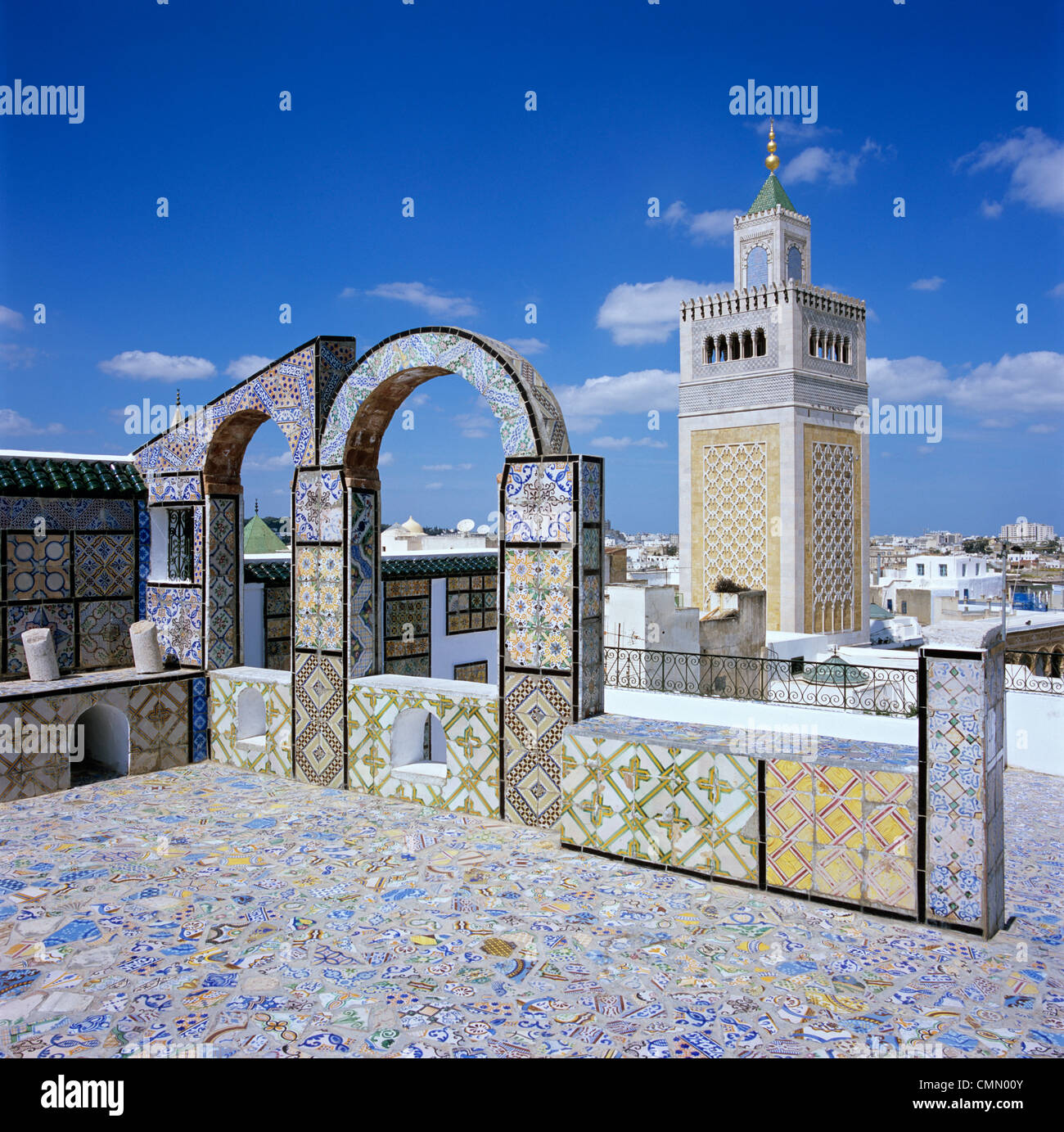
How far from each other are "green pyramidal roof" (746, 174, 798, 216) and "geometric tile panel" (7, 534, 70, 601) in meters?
14.2

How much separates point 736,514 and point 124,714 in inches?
456

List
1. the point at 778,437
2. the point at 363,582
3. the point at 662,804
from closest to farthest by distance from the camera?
1. the point at 662,804
2. the point at 363,582
3. the point at 778,437

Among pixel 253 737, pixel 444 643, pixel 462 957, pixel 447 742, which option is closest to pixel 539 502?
pixel 447 742

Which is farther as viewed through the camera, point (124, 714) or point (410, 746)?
point (124, 714)

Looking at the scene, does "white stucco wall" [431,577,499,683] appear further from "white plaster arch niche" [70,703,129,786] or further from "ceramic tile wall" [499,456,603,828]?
"ceramic tile wall" [499,456,603,828]

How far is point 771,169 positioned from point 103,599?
49.9ft

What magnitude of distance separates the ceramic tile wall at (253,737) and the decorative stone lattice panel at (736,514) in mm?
10435

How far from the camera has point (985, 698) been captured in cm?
374

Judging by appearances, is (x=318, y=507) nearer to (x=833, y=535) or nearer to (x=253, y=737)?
(x=253, y=737)

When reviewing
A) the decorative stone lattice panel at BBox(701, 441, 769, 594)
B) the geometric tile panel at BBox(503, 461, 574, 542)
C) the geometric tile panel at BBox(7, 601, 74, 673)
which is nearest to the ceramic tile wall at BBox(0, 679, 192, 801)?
the geometric tile panel at BBox(7, 601, 74, 673)

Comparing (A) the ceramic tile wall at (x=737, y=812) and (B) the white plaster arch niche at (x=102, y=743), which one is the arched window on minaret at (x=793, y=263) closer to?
(A) the ceramic tile wall at (x=737, y=812)

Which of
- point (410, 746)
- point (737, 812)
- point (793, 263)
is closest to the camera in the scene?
point (737, 812)

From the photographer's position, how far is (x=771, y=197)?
55.7ft

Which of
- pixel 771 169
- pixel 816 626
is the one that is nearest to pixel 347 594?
pixel 816 626
